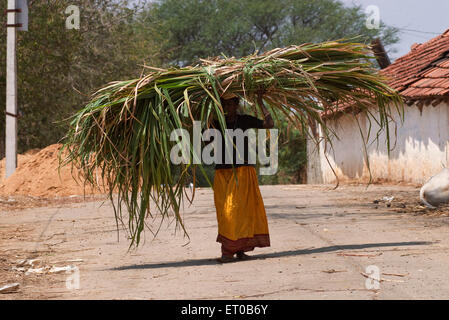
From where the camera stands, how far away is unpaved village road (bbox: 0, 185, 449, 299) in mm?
5094

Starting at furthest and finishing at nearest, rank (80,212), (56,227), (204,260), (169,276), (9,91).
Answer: (9,91) → (80,212) → (56,227) → (204,260) → (169,276)

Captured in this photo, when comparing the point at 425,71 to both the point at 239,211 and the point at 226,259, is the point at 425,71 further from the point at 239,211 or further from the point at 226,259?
the point at 226,259

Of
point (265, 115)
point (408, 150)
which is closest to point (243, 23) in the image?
point (408, 150)

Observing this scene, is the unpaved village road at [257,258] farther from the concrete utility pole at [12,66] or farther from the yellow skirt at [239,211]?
the concrete utility pole at [12,66]

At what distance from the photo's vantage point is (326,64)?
274 inches

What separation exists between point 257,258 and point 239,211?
1.61 feet

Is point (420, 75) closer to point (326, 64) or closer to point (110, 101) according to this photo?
point (326, 64)

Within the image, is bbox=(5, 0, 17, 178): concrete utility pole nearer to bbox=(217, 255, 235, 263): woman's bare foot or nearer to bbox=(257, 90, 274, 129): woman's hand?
bbox=(257, 90, 274, 129): woman's hand

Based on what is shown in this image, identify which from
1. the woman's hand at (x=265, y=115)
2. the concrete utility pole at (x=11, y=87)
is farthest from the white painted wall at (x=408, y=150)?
the concrete utility pole at (x=11, y=87)

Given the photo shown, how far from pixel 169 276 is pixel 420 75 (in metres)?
12.9

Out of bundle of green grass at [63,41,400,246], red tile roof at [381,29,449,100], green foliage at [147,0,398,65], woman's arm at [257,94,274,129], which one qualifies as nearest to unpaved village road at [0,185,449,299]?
bundle of green grass at [63,41,400,246]

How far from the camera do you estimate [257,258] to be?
6750mm

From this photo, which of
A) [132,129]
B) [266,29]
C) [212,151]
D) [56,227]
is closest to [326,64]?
[212,151]

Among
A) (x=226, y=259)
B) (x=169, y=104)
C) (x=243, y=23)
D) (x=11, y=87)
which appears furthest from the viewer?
(x=243, y=23)
